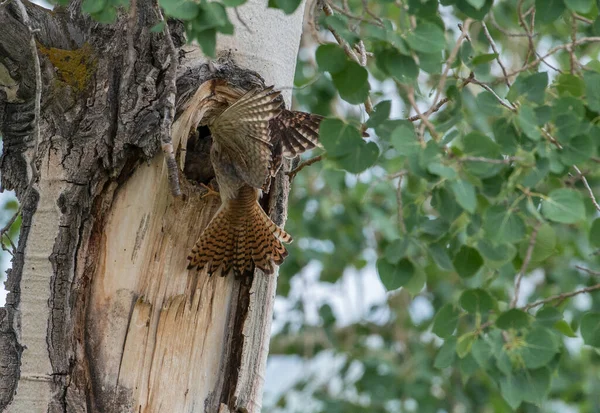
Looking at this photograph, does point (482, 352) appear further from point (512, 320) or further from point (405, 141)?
point (405, 141)

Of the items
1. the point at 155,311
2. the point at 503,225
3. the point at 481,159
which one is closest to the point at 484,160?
the point at 481,159

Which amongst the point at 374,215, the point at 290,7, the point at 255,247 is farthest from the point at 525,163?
the point at 374,215

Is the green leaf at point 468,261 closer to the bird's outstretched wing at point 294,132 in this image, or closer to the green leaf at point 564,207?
the green leaf at point 564,207

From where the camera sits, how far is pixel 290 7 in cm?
122

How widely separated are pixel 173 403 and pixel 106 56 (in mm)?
741

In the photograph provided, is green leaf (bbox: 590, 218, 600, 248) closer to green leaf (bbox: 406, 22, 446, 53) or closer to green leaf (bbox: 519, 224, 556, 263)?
green leaf (bbox: 519, 224, 556, 263)

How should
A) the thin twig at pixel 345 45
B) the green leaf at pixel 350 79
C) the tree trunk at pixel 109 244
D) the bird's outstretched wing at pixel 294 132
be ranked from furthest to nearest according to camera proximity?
the bird's outstretched wing at pixel 294 132 < the tree trunk at pixel 109 244 < the thin twig at pixel 345 45 < the green leaf at pixel 350 79

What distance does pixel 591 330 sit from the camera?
5.12 ft

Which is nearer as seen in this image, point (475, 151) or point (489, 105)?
point (475, 151)

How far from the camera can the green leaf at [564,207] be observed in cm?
129

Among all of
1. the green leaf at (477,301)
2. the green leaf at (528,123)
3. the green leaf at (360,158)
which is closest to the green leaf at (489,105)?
the green leaf at (528,123)

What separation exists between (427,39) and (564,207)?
1.14 feet

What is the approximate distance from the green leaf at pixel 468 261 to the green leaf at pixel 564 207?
0.87 feet

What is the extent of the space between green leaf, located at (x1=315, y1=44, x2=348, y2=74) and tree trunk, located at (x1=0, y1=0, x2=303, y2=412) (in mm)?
438
